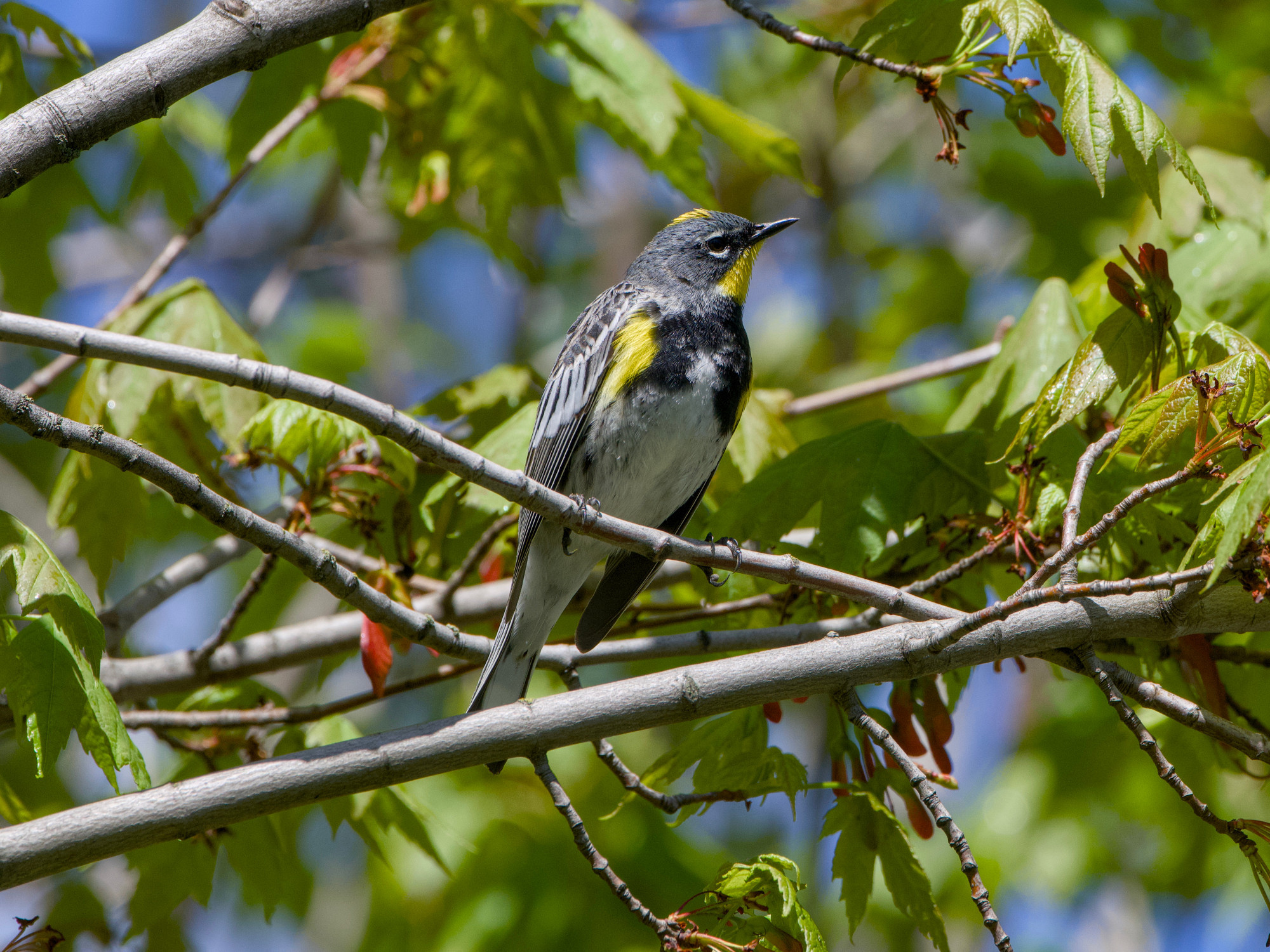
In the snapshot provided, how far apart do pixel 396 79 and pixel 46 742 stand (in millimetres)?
3156

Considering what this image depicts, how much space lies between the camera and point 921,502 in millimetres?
3215

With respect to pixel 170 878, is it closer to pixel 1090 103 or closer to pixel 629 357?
pixel 629 357

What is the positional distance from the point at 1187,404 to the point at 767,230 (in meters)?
2.38

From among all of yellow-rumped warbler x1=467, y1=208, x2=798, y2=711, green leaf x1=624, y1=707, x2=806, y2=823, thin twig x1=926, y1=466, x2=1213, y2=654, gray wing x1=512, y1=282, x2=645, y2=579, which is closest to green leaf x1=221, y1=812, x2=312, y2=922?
yellow-rumped warbler x1=467, y1=208, x2=798, y2=711

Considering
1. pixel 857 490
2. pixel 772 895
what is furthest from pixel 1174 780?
pixel 857 490

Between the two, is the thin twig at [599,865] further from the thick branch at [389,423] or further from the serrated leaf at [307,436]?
the serrated leaf at [307,436]

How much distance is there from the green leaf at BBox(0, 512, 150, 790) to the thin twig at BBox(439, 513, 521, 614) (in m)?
1.46

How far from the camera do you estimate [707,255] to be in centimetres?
448

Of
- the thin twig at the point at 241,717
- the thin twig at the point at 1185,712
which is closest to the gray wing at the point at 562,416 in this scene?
the thin twig at the point at 241,717

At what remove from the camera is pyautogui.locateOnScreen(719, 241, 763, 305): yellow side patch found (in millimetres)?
4375

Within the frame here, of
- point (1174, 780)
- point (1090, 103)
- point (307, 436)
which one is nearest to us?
point (1174, 780)

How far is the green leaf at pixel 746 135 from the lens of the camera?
13.2 ft

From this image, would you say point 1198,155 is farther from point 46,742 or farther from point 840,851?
point 46,742

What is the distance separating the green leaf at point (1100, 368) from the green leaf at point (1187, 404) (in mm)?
213
